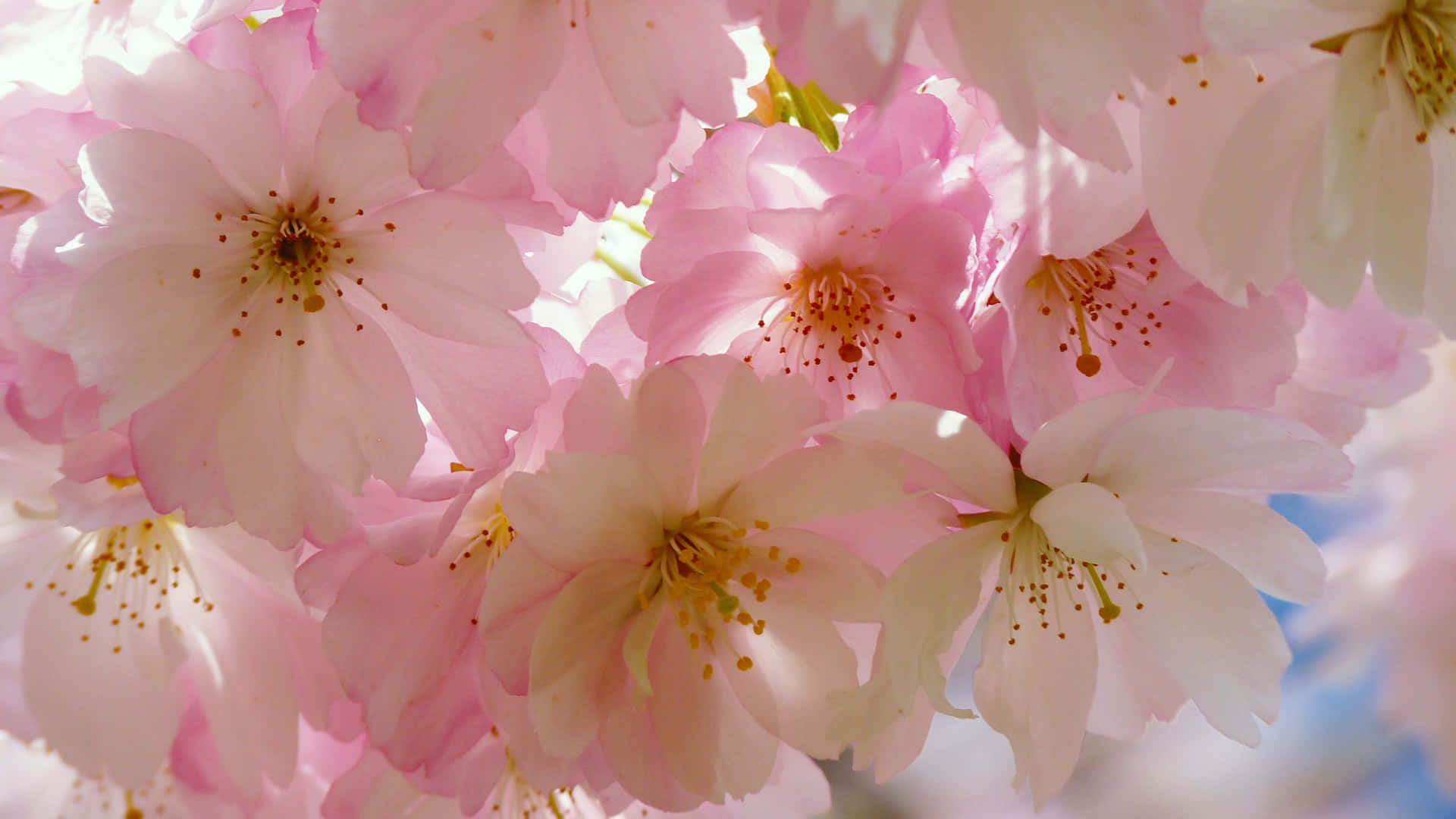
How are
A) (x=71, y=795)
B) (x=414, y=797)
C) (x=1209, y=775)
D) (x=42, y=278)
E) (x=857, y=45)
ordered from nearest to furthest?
(x=857, y=45) → (x=42, y=278) → (x=414, y=797) → (x=71, y=795) → (x=1209, y=775)

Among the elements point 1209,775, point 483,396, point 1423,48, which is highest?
point 1209,775

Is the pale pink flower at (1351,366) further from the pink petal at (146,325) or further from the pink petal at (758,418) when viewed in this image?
the pink petal at (146,325)

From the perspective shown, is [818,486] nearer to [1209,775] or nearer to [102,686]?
[102,686]

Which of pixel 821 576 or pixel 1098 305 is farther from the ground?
pixel 1098 305

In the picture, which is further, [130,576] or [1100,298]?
[130,576]

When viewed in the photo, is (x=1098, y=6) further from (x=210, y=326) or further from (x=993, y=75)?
(x=210, y=326)

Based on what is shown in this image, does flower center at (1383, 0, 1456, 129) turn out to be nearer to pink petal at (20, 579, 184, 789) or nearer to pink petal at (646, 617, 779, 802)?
pink petal at (646, 617, 779, 802)

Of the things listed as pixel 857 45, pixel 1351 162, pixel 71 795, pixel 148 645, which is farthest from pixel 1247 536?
pixel 71 795

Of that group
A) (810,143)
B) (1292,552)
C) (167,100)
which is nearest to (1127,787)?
(1292,552)
